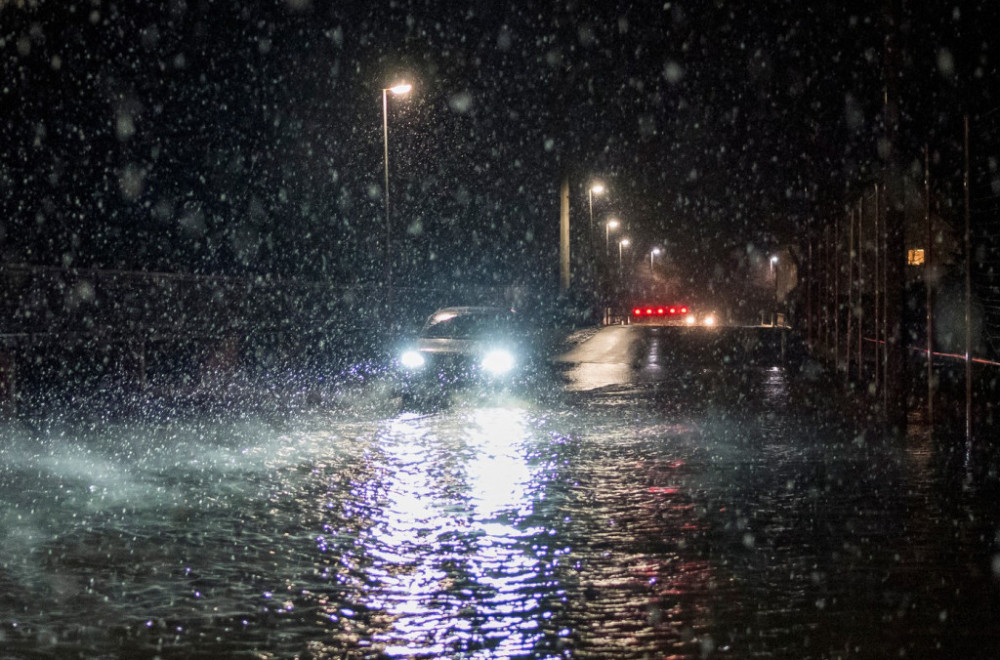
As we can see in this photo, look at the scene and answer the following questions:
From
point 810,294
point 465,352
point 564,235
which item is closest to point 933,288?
point 465,352

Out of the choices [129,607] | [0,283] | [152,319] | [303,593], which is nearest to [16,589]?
[129,607]

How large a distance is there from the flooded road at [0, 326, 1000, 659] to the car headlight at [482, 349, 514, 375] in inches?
332

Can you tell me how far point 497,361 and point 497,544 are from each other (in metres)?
15.2

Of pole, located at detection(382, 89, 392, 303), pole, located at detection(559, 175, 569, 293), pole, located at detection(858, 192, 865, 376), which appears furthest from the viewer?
pole, located at detection(559, 175, 569, 293)

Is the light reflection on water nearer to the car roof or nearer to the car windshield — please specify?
the car windshield

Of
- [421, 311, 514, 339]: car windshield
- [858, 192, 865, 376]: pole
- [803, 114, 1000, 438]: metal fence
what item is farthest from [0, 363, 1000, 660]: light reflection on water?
[421, 311, 514, 339]: car windshield

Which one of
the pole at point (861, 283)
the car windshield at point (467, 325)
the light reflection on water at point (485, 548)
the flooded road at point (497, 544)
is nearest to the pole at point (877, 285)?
the pole at point (861, 283)

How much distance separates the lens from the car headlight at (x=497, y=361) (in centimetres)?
2198

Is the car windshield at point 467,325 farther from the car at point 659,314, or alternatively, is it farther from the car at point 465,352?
the car at point 659,314

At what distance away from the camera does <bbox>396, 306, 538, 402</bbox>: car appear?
21.5 metres

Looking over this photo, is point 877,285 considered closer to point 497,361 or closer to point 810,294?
point 497,361

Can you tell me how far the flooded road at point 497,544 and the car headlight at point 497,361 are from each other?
843 centimetres

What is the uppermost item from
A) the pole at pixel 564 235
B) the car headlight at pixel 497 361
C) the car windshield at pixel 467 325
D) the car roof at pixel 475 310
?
the pole at pixel 564 235

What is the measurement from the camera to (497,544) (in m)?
6.98
